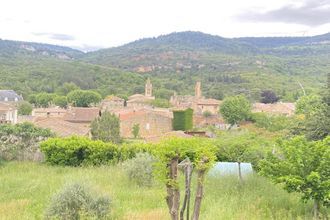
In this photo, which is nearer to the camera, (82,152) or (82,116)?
(82,152)

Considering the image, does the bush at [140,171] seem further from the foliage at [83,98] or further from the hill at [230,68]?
the foliage at [83,98]

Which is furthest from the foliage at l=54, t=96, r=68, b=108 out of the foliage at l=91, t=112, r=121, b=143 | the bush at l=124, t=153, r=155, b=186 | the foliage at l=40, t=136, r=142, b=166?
the bush at l=124, t=153, r=155, b=186

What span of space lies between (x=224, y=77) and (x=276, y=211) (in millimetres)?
100429

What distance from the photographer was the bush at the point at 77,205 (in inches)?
279

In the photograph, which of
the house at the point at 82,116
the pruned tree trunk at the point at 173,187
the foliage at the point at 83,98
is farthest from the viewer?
the foliage at the point at 83,98

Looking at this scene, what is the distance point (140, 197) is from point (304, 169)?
12.0 feet

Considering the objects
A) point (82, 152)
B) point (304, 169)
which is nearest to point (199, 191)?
point (304, 169)

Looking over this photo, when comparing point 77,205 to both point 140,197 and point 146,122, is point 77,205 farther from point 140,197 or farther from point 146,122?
point 146,122

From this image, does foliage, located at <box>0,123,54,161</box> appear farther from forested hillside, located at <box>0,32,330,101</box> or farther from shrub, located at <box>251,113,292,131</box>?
forested hillside, located at <box>0,32,330,101</box>

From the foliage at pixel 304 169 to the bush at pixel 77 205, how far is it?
3.24 meters

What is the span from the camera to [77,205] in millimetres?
7234

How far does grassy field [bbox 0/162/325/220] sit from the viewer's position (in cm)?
772

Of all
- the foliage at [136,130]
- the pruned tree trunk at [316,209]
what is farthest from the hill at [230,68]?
the pruned tree trunk at [316,209]

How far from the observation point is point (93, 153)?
47.9 feet
